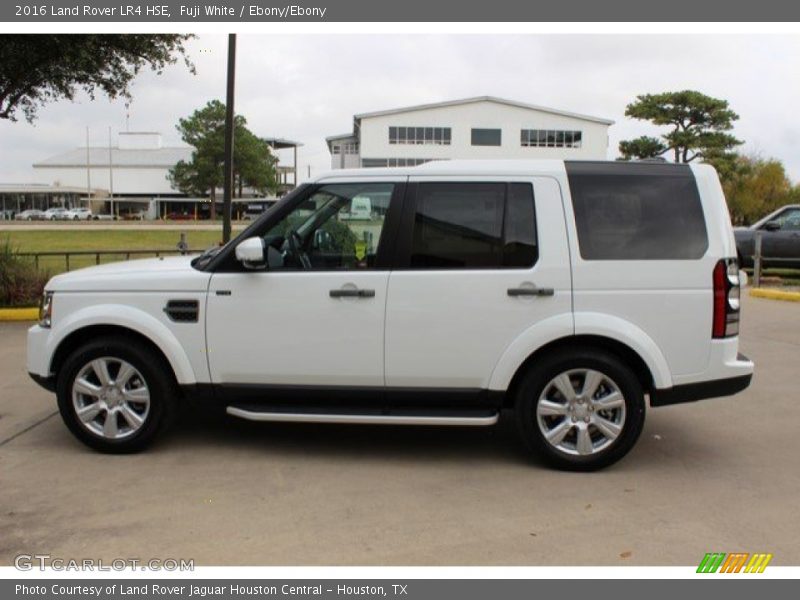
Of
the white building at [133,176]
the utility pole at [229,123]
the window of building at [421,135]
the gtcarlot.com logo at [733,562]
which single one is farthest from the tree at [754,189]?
the white building at [133,176]

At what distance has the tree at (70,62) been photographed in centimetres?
1039

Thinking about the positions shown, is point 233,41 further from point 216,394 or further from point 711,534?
point 711,534

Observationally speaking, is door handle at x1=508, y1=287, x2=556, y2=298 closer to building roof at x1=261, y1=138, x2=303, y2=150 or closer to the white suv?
the white suv

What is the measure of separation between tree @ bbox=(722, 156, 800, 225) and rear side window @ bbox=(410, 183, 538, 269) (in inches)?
1822

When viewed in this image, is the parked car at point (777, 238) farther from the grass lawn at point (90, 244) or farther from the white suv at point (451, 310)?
the grass lawn at point (90, 244)

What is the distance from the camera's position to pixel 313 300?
15.5 ft

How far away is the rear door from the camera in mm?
4609

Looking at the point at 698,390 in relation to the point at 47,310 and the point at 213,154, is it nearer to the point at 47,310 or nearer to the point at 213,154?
the point at 47,310

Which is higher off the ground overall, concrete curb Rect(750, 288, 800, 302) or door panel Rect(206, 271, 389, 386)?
door panel Rect(206, 271, 389, 386)

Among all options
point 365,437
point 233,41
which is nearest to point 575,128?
point 233,41

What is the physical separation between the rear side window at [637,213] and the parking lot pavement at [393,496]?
148 centimetres

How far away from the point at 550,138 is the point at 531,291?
74874 mm

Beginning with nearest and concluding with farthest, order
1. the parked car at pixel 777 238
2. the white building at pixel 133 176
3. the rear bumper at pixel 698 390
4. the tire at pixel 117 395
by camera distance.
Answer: the rear bumper at pixel 698 390 → the tire at pixel 117 395 → the parked car at pixel 777 238 → the white building at pixel 133 176

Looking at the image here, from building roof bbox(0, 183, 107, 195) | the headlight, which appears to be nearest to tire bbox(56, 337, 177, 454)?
the headlight
